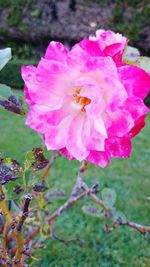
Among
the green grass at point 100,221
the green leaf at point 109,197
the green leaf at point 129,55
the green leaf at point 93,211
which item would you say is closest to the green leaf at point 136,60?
the green leaf at point 129,55

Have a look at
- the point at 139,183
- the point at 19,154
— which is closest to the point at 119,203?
the point at 139,183

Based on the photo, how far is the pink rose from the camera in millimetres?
666

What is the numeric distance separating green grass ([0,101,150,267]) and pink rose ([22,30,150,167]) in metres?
0.46

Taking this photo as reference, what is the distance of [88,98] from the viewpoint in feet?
2.28

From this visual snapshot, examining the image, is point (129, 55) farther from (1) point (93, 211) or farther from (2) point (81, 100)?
(1) point (93, 211)

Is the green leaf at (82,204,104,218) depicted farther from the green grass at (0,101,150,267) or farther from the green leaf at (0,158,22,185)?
the green leaf at (0,158,22,185)

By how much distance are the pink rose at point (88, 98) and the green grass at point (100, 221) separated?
0.46 m

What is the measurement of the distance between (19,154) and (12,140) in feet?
1.59

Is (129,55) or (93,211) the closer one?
(129,55)

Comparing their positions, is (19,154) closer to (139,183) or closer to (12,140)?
(12,140)

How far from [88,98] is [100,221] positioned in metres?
1.80

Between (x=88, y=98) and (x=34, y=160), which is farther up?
(x=88, y=98)

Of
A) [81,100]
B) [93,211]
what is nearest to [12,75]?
[93,211]

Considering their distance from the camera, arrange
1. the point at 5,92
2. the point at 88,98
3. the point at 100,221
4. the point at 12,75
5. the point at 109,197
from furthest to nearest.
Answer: the point at 12,75 → the point at 100,221 → the point at 109,197 → the point at 5,92 → the point at 88,98
